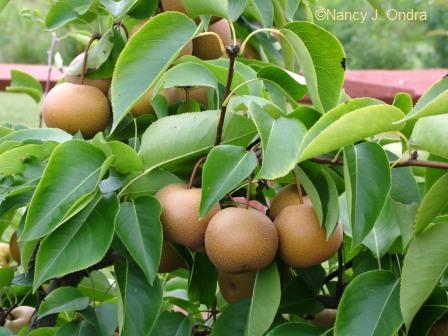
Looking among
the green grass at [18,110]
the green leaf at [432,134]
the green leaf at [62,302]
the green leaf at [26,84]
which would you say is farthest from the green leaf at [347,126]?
the green grass at [18,110]

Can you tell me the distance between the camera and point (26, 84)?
57.9 inches

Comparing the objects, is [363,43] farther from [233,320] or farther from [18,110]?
[233,320]

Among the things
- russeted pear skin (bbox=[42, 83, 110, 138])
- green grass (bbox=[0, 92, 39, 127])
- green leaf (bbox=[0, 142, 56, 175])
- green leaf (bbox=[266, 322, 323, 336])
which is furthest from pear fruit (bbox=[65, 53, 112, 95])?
green grass (bbox=[0, 92, 39, 127])

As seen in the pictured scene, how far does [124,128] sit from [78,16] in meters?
0.15

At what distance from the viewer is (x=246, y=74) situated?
0.94 metres

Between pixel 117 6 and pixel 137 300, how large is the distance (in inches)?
13.3

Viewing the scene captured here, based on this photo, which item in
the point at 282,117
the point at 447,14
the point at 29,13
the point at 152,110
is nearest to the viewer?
the point at 282,117

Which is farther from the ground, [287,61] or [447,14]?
[287,61]

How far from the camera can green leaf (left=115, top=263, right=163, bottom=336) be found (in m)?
0.86

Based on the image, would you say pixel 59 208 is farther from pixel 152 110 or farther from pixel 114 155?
pixel 152 110

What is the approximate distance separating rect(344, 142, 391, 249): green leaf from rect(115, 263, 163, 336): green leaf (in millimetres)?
227

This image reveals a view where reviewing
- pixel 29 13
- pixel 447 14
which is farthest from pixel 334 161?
pixel 447 14

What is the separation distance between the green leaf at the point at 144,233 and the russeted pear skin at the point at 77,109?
0.19 m

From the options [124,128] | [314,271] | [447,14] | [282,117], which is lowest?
[447,14]
